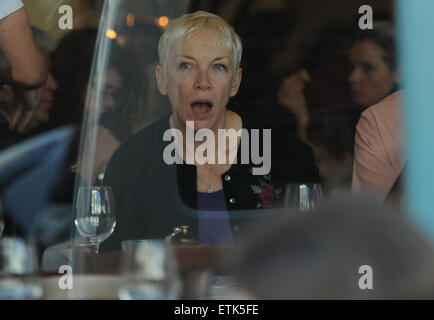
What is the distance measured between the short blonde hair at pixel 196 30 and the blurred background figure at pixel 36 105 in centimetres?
54

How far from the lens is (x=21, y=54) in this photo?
3.69m

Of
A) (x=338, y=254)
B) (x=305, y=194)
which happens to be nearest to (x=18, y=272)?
(x=338, y=254)

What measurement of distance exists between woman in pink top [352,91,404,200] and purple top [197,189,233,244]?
63 cm

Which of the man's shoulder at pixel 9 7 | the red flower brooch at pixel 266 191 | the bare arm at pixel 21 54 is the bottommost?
the red flower brooch at pixel 266 191

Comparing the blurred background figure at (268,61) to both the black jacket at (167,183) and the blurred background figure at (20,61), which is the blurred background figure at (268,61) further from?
the blurred background figure at (20,61)

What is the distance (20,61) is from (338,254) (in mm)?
3322

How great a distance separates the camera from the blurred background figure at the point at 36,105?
143 inches

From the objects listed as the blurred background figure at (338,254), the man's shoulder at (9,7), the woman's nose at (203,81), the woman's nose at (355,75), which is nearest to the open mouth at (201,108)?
the woman's nose at (203,81)

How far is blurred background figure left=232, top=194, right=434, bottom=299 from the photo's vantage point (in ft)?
1.92

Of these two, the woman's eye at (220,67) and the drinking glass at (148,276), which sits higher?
the woman's eye at (220,67)

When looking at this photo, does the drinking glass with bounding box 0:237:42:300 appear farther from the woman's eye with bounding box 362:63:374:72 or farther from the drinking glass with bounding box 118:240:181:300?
the woman's eye with bounding box 362:63:374:72

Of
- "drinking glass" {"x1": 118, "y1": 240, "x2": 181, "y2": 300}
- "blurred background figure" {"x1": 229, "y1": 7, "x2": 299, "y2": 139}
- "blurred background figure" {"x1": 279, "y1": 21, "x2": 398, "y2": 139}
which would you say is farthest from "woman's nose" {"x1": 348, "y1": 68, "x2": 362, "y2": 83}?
"drinking glass" {"x1": 118, "y1": 240, "x2": 181, "y2": 300}

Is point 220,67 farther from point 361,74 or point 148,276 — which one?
point 148,276
